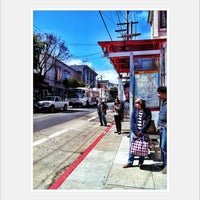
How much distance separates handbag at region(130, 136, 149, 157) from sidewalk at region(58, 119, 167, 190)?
29cm

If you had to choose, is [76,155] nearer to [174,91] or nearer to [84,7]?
[174,91]

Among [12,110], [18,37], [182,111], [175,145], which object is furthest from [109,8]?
[175,145]

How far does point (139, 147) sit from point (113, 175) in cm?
67

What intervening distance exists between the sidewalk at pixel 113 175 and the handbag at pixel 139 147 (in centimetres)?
29

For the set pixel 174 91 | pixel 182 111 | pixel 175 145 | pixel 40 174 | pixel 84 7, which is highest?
pixel 84 7

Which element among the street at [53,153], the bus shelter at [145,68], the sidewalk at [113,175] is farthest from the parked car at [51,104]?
the bus shelter at [145,68]

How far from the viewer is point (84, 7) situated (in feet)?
10.2

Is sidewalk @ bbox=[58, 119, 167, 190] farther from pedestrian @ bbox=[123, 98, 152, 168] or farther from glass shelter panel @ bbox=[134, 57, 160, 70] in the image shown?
glass shelter panel @ bbox=[134, 57, 160, 70]

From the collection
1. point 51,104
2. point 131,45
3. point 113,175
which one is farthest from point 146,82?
point 51,104

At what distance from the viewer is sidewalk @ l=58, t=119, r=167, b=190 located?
10.6 ft

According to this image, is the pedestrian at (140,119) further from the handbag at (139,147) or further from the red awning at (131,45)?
the red awning at (131,45)

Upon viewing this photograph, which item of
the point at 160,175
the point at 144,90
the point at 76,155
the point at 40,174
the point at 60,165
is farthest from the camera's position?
the point at 76,155

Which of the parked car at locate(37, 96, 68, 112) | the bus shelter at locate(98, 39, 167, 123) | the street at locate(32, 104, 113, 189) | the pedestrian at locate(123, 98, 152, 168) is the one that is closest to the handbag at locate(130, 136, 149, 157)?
the pedestrian at locate(123, 98, 152, 168)

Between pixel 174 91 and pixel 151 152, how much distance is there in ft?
6.88
